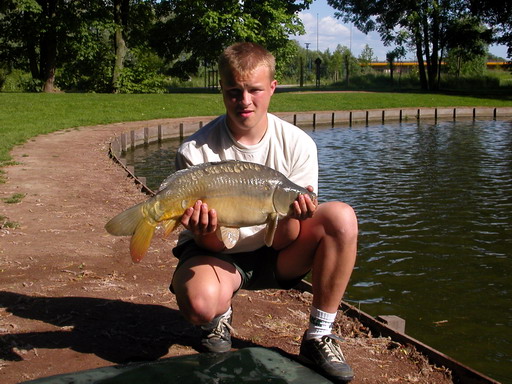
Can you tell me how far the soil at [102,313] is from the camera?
145 inches

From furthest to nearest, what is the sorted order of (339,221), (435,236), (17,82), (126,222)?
(17,82) < (435,236) < (339,221) < (126,222)

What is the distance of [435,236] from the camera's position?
8883 millimetres

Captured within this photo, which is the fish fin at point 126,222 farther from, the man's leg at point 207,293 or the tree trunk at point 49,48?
the tree trunk at point 49,48

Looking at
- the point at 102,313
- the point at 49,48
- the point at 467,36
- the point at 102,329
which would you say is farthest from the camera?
the point at 467,36

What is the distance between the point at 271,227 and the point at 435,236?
6.06 meters

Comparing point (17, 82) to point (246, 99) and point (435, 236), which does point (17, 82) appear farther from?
point (246, 99)

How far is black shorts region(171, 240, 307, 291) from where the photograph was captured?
363 cm

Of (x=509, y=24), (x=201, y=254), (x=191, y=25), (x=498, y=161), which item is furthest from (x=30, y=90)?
(x=201, y=254)

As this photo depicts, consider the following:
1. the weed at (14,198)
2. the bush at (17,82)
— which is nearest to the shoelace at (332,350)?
the weed at (14,198)

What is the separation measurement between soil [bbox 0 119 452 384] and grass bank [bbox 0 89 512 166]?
824 cm

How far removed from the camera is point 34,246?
604 centimetres

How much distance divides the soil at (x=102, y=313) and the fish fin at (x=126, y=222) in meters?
0.81

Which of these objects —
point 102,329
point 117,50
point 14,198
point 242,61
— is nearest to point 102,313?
point 102,329

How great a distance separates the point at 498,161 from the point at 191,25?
99.7ft
